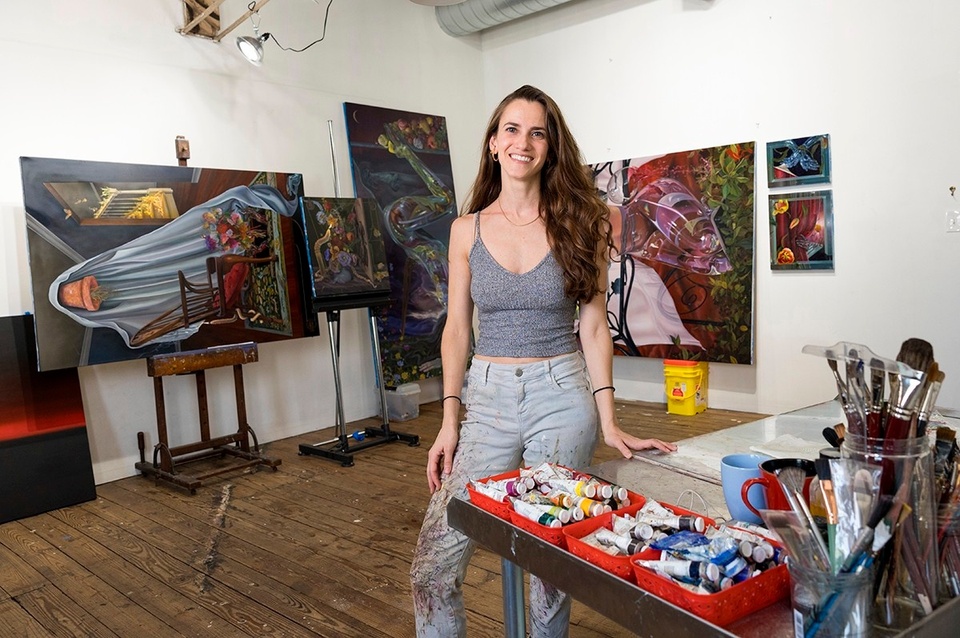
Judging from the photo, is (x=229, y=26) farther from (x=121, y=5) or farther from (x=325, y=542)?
(x=325, y=542)

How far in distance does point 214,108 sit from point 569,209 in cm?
379

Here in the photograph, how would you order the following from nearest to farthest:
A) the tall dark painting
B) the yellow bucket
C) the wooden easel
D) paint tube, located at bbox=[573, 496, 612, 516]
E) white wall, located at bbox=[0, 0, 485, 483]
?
paint tube, located at bbox=[573, 496, 612, 516] < the tall dark painting < white wall, located at bbox=[0, 0, 485, 483] < the wooden easel < the yellow bucket

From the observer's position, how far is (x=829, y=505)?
891 millimetres

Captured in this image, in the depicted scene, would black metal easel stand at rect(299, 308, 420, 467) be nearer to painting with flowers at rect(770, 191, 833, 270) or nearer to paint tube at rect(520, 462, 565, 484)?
painting with flowers at rect(770, 191, 833, 270)

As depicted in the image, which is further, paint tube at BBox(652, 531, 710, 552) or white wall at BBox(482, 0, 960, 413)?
white wall at BBox(482, 0, 960, 413)

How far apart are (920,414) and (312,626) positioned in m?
2.19

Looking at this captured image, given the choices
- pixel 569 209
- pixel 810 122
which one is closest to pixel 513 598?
pixel 569 209

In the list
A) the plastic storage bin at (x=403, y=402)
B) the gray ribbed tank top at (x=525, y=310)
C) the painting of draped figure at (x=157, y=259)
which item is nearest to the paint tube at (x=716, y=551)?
the gray ribbed tank top at (x=525, y=310)

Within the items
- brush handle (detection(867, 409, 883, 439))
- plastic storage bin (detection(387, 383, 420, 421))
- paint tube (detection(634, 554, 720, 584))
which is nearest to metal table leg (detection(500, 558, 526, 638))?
paint tube (detection(634, 554, 720, 584))

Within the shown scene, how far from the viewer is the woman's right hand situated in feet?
5.74

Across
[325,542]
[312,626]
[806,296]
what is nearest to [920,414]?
[312,626]

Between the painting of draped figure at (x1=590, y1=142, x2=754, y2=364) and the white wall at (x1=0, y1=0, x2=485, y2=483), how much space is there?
1633 mm

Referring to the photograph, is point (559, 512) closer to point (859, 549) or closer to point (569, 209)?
point (859, 549)

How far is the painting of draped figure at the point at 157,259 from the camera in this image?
3910 mm
